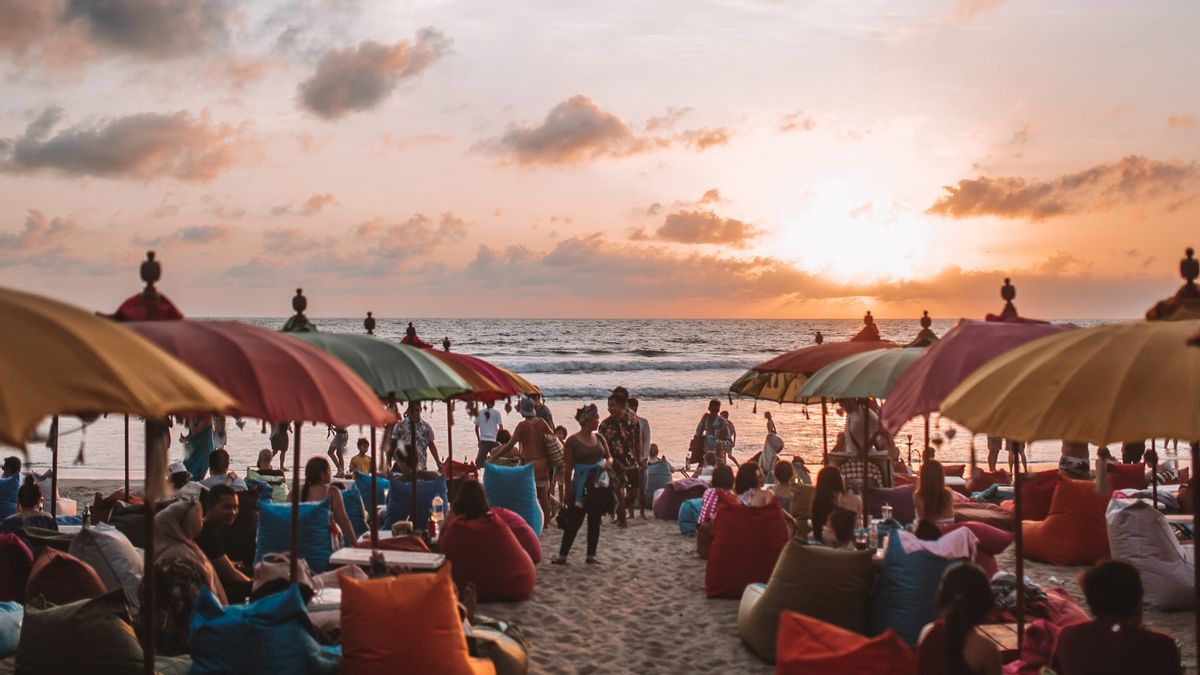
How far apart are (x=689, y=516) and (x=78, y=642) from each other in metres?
7.50

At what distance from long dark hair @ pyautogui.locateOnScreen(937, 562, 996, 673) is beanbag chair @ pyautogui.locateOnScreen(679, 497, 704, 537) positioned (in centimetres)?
727

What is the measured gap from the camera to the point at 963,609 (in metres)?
4.09

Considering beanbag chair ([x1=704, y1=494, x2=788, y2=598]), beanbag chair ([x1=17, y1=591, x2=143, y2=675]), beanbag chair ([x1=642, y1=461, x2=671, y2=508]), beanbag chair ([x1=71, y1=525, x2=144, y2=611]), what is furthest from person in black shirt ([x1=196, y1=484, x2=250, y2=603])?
beanbag chair ([x1=642, y1=461, x2=671, y2=508])

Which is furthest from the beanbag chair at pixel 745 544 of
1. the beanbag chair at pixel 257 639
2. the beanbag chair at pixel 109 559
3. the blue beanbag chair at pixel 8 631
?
the blue beanbag chair at pixel 8 631

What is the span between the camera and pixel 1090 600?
166 inches

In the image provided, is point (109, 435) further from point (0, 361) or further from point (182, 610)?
point (0, 361)

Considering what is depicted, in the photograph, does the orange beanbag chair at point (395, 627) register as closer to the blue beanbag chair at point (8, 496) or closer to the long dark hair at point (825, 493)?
the long dark hair at point (825, 493)

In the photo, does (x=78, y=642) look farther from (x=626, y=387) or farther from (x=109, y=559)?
(x=626, y=387)

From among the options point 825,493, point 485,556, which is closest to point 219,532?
point 485,556

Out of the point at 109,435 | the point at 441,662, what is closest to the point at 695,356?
the point at 109,435

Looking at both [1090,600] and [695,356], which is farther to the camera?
[695,356]

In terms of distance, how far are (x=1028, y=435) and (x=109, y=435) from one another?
26669mm

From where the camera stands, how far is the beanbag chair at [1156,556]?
781 centimetres

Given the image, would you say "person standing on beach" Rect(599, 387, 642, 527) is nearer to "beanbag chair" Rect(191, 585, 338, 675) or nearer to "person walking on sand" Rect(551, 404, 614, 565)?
"person walking on sand" Rect(551, 404, 614, 565)
